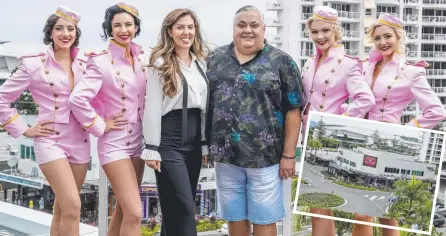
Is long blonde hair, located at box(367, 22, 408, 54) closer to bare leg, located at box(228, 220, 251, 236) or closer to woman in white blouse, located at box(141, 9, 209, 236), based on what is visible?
woman in white blouse, located at box(141, 9, 209, 236)

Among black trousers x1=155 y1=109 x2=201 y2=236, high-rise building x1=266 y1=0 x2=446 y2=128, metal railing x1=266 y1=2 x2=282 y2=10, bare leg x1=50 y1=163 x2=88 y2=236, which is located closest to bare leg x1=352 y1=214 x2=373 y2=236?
black trousers x1=155 y1=109 x2=201 y2=236

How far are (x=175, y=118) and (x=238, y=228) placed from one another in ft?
2.72

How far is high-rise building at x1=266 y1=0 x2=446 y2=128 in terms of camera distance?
127ft

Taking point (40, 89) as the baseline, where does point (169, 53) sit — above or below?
above

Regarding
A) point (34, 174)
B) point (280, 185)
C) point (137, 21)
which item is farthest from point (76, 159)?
point (34, 174)

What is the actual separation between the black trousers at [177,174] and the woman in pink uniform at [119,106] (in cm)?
20

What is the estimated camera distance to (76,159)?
143 inches

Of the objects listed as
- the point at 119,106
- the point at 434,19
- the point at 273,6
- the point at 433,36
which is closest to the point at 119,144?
the point at 119,106

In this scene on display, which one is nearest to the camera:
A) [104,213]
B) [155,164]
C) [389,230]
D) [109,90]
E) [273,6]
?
[155,164]

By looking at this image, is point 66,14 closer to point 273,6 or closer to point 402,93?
point 402,93

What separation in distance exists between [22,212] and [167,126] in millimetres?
2465

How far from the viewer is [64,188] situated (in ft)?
11.4

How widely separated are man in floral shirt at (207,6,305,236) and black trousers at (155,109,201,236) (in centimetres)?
14

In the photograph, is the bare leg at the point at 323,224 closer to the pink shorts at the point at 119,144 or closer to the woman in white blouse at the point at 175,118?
the woman in white blouse at the point at 175,118
